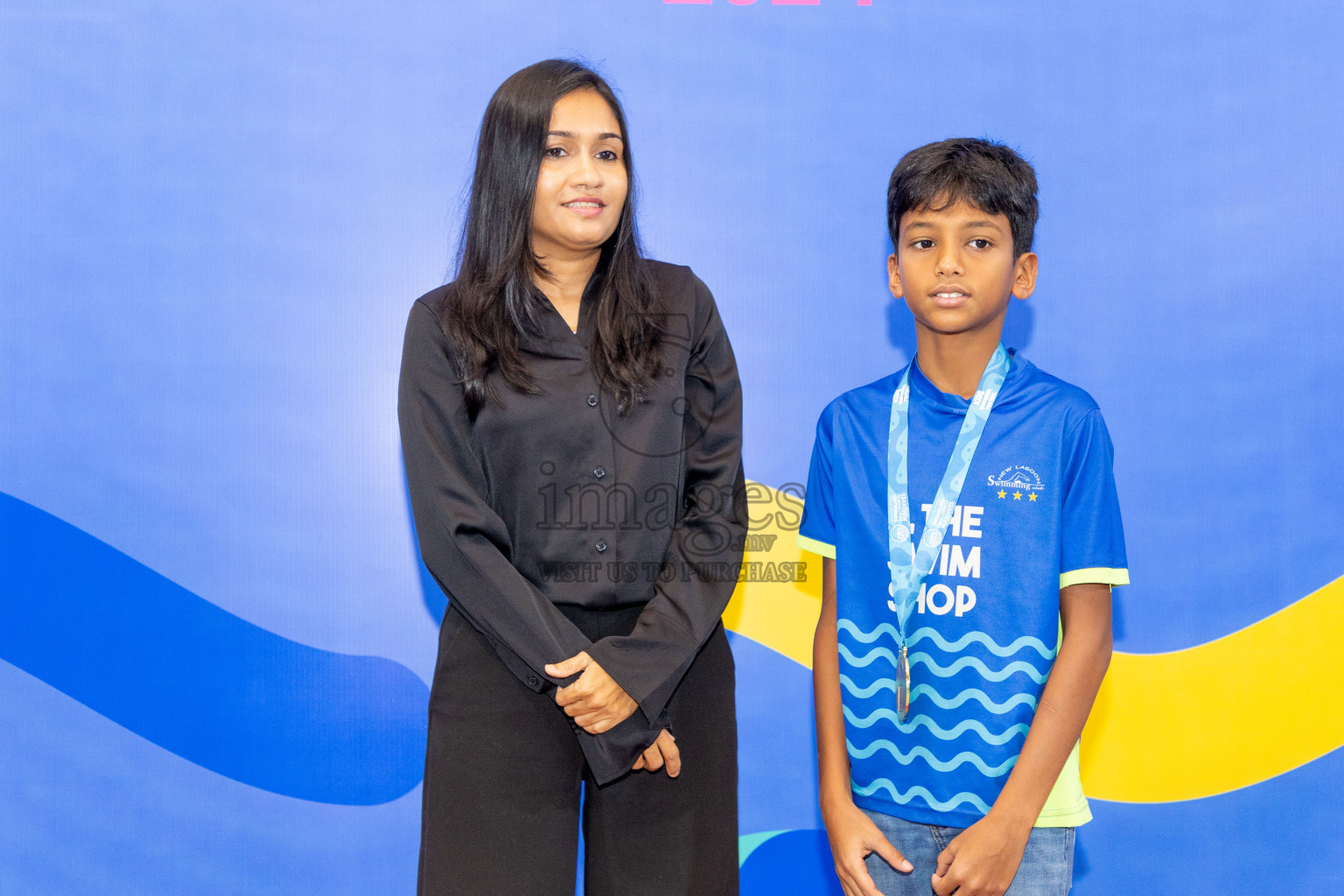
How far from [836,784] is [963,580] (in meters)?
0.36

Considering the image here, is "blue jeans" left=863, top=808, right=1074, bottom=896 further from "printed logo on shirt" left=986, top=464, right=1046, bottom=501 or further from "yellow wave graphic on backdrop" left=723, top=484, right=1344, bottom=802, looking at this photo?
"yellow wave graphic on backdrop" left=723, top=484, right=1344, bottom=802

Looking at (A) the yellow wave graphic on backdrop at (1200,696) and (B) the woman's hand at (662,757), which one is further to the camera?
(A) the yellow wave graphic on backdrop at (1200,696)

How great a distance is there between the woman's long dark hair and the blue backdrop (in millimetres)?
782

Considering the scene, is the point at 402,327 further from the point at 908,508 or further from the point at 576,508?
the point at 908,508

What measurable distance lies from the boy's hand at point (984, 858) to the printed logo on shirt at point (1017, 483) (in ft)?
1.43

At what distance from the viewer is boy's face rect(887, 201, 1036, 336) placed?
151 centimetres

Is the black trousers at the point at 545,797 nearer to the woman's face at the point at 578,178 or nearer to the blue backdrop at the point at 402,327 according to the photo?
the woman's face at the point at 578,178

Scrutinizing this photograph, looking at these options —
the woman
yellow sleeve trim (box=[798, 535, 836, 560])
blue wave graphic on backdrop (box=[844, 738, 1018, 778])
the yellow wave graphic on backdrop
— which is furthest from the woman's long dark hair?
the yellow wave graphic on backdrop

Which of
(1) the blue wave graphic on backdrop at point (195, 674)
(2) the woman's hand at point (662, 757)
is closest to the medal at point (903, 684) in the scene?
(2) the woman's hand at point (662, 757)

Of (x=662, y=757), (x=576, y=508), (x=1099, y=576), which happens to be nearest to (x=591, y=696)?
(x=662, y=757)

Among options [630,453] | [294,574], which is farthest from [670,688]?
[294,574]

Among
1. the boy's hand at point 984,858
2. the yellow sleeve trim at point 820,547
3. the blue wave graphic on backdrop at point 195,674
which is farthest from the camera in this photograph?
the blue wave graphic on backdrop at point 195,674

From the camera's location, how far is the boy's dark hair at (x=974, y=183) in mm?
1547

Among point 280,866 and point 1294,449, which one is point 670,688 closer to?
point 280,866
